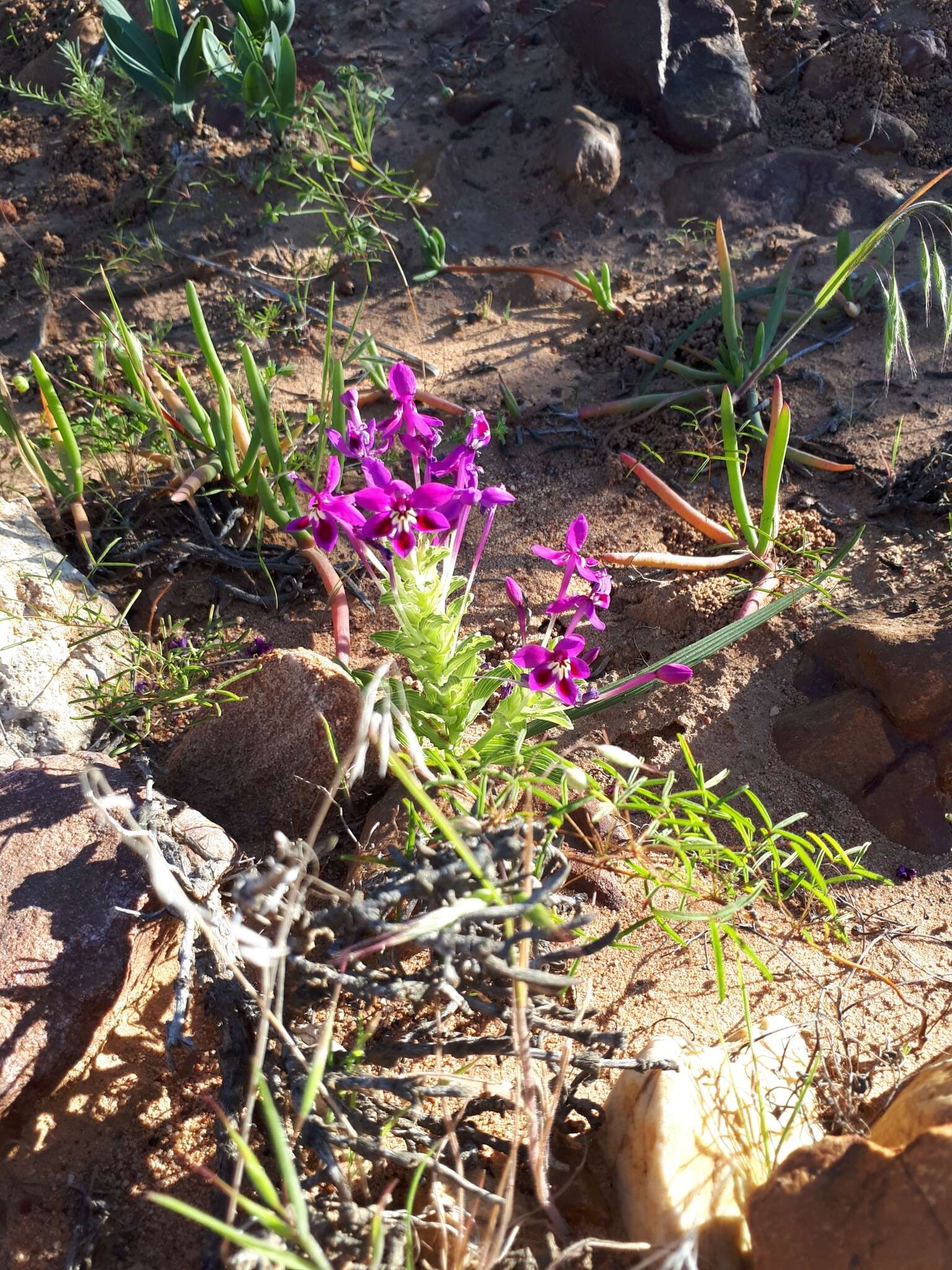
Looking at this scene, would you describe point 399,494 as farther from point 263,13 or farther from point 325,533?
point 263,13

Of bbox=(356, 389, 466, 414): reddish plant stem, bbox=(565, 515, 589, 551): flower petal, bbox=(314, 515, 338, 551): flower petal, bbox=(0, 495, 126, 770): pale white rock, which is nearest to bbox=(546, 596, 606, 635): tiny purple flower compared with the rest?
bbox=(565, 515, 589, 551): flower petal

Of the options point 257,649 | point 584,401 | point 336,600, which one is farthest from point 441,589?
point 584,401

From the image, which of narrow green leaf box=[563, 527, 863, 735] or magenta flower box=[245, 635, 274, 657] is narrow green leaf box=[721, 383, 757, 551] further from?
magenta flower box=[245, 635, 274, 657]

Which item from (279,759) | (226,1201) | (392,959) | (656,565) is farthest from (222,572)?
(226,1201)

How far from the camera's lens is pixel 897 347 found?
341 cm

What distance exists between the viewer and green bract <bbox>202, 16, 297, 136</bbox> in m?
3.57

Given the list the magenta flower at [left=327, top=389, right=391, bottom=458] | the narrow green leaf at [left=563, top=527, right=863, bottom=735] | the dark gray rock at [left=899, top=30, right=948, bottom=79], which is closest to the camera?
the magenta flower at [left=327, top=389, right=391, bottom=458]

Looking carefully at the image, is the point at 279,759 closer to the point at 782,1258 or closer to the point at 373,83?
the point at 782,1258

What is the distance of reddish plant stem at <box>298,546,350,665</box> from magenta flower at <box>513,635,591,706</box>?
0.70m

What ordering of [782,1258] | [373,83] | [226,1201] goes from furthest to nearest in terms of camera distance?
1. [373,83]
2. [226,1201]
3. [782,1258]

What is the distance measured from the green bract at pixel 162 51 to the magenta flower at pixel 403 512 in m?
2.95

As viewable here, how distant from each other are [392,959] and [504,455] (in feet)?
6.74

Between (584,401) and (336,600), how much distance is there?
1.42m

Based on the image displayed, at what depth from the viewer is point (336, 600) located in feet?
8.16
